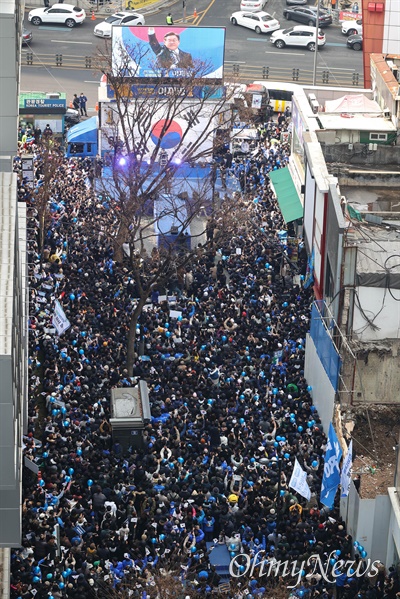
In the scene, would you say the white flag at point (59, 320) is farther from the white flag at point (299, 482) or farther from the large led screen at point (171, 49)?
the large led screen at point (171, 49)

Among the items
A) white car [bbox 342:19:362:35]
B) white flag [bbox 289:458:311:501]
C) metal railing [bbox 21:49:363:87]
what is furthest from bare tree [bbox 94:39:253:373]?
white car [bbox 342:19:362:35]

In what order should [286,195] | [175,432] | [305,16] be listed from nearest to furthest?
[175,432], [286,195], [305,16]

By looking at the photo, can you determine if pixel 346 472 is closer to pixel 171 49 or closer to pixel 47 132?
pixel 171 49

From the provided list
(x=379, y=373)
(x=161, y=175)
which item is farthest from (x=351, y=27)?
(x=379, y=373)

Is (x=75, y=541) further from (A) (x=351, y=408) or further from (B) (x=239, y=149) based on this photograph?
(B) (x=239, y=149)

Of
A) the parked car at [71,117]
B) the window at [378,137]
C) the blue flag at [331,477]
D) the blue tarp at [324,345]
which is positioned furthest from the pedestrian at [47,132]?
the blue flag at [331,477]
